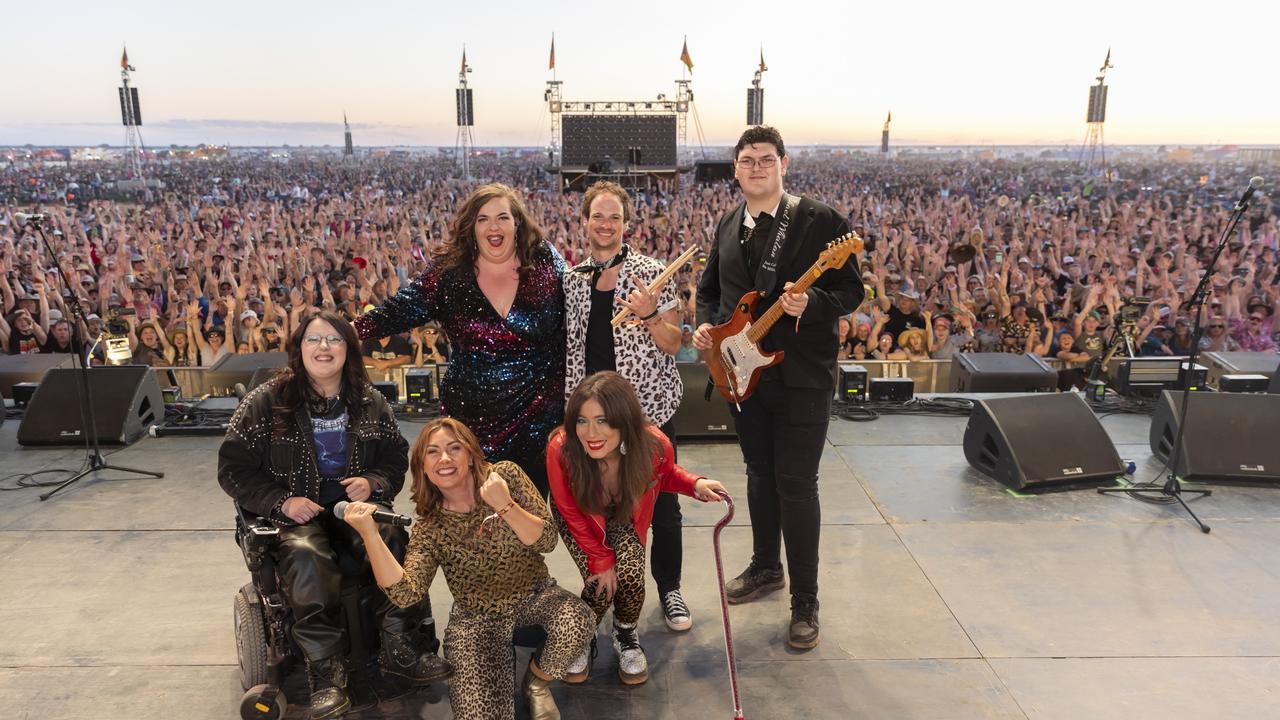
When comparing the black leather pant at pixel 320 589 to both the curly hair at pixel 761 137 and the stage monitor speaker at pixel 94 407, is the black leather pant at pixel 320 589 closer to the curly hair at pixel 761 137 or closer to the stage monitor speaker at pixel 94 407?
the curly hair at pixel 761 137

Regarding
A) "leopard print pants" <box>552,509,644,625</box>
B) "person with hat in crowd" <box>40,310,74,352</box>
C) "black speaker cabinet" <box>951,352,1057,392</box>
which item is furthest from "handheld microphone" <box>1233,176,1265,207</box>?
"person with hat in crowd" <box>40,310,74,352</box>

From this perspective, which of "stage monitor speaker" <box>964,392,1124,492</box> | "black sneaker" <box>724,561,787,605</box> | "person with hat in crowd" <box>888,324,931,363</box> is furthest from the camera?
"person with hat in crowd" <box>888,324,931,363</box>

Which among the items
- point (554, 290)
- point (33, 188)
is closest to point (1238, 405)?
point (554, 290)

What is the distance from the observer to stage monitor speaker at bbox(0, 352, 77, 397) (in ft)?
17.5

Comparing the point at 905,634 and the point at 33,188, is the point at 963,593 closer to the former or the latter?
the point at 905,634

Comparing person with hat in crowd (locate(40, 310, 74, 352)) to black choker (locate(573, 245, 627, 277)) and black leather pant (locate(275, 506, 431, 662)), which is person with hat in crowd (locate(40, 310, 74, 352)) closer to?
black leather pant (locate(275, 506, 431, 662))

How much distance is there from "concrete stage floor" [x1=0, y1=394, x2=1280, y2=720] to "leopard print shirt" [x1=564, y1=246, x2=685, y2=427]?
0.80 meters

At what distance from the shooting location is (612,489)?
2320 millimetres

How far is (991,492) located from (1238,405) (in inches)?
Result: 54.1

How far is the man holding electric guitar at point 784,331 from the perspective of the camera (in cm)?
236

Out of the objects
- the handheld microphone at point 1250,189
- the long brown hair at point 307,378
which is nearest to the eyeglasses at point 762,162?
the long brown hair at point 307,378

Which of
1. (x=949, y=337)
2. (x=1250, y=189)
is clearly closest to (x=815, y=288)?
(x=1250, y=189)

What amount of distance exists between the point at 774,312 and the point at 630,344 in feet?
1.42

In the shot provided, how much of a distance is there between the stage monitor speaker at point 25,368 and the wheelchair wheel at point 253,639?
3.99 m
